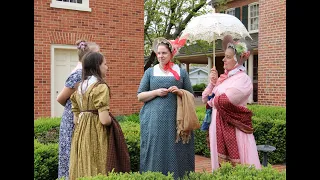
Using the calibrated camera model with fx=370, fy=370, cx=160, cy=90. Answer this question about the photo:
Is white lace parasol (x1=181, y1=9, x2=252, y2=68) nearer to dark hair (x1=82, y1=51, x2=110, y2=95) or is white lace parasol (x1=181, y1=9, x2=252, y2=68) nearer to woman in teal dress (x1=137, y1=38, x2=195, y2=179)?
woman in teal dress (x1=137, y1=38, x2=195, y2=179)

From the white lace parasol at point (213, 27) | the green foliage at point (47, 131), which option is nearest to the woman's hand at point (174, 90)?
the white lace parasol at point (213, 27)

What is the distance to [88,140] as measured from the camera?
3.82 m

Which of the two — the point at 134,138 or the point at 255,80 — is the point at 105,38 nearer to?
the point at 134,138

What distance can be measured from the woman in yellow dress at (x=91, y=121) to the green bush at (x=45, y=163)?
1.27 meters

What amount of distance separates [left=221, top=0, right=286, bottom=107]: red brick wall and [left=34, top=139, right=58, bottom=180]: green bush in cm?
698

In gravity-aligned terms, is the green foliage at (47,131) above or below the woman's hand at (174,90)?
below

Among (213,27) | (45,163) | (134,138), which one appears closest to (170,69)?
(213,27)

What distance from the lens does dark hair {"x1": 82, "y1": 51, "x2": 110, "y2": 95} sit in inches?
Result: 149

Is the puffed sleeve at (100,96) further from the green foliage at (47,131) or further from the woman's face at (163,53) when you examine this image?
the green foliage at (47,131)

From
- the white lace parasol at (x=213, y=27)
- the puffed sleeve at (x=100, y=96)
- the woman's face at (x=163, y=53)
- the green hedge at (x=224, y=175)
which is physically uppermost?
the white lace parasol at (x=213, y=27)

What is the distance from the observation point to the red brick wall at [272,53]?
10.3 metres
